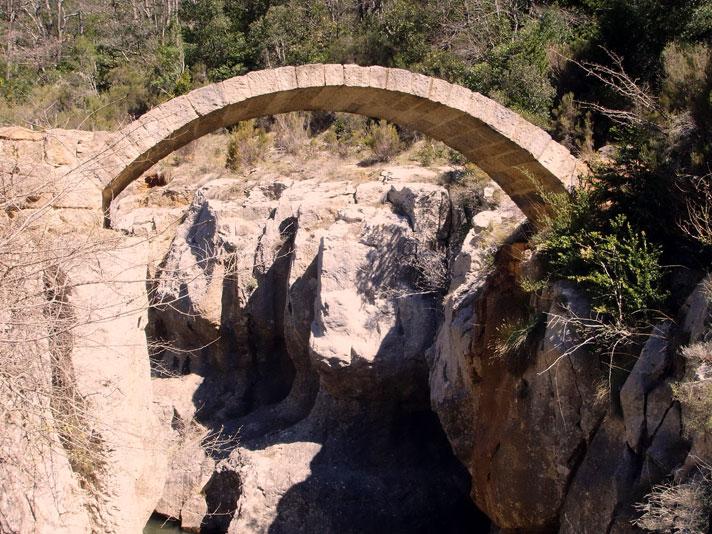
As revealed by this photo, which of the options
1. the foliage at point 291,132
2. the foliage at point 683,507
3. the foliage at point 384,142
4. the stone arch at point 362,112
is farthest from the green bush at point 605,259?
the foliage at point 291,132

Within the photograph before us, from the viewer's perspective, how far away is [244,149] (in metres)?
16.0

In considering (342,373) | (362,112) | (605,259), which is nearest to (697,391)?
(605,259)

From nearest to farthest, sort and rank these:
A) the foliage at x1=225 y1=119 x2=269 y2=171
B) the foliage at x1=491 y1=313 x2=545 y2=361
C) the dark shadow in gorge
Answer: the foliage at x1=491 y1=313 x2=545 y2=361 < the dark shadow in gorge < the foliage at x1=225 y1=119 x2=269 y2=171

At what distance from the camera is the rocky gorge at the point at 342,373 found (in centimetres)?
561

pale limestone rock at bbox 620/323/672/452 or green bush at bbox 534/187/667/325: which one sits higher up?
green bush at bbox 534/187/667/325

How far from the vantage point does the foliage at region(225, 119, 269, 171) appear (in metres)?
15.9

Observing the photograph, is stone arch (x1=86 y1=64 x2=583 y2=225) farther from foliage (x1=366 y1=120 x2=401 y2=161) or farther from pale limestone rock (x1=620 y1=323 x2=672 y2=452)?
foliage (x1=366 y1=120 x2=401 y2=161)

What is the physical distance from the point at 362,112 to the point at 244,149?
27.0 feet

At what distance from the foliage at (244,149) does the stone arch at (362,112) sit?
316 inches

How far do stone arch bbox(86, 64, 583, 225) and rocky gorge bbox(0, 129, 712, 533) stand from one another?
18.7 inches

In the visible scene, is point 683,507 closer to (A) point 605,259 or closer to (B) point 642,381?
(B) point 642,381

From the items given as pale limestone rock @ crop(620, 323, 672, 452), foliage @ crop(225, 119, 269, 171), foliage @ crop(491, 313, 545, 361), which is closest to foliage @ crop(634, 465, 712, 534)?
pale limestone rock @ crop(620, 323, 672, 452)

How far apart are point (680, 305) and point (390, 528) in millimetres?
5465

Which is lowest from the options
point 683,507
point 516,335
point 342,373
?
point 683,507
